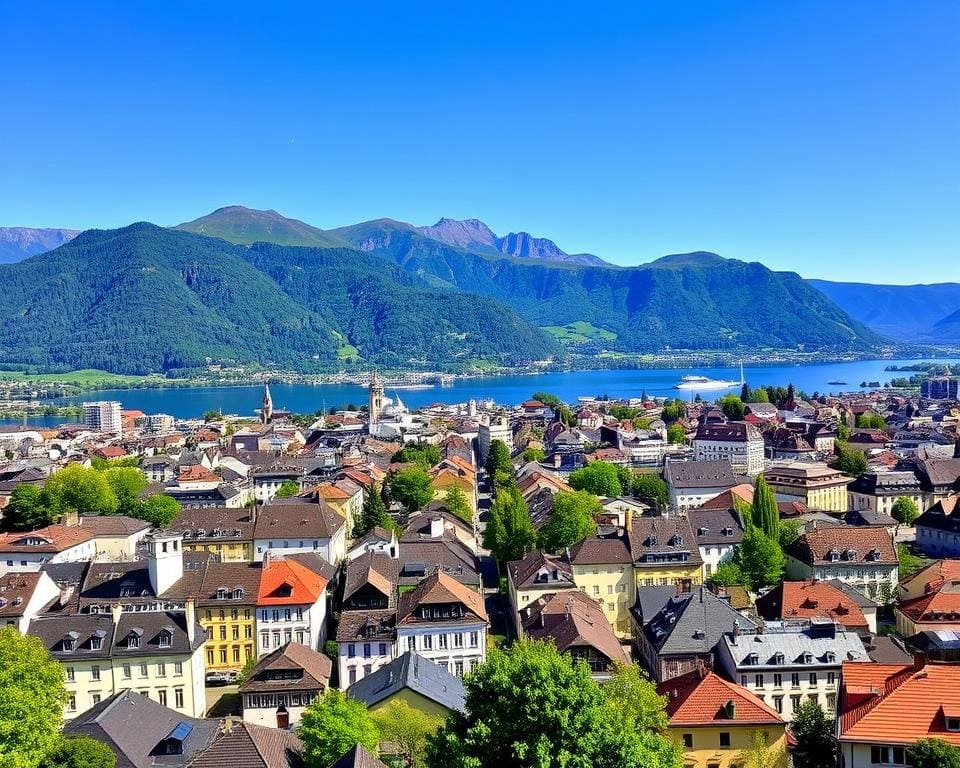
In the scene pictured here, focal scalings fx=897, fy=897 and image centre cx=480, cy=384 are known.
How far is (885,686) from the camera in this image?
23859 millimetres

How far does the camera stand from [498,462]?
9081 cm

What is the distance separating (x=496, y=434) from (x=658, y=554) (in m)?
77.5

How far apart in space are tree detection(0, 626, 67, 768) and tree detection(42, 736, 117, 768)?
0.43 meters

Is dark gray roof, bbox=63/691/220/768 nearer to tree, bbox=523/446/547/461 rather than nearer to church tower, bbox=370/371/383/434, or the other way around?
tree, bbox=523/446/547/461

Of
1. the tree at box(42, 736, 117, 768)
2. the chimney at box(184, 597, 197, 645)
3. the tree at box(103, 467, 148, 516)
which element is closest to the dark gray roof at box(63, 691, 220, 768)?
the tree at box(42, 736, 117, 768)

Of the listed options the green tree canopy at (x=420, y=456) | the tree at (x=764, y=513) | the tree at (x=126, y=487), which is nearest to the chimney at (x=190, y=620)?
the tree at (x=126, y=487)

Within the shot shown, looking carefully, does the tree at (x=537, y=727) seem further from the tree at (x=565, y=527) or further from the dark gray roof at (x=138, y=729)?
the tree at (x=565, y=527)

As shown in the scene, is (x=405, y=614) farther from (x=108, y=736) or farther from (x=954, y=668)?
(x=954, y=668)

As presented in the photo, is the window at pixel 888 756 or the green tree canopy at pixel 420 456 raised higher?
the window at pixel 888 756

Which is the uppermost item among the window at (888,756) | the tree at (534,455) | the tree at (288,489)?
the window at (888,756)

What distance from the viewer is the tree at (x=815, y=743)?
2420 cm

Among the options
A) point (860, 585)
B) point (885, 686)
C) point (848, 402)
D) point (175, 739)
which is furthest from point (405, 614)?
point (848, 402)

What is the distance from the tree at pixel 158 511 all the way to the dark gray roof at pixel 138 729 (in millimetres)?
33788

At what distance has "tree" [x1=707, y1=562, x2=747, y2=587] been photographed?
4453 centimetres
